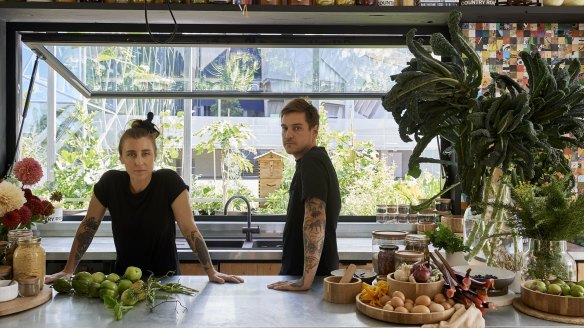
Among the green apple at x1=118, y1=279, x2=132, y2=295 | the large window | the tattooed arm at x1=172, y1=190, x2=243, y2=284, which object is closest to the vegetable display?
the green apple at x1=118, y1=279, x2=132, y2=295

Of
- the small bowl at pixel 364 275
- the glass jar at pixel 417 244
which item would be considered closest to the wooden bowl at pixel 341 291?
the small bowl at pixel 364 275

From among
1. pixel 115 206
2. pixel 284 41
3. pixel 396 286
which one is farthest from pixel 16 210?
pixel 284 41

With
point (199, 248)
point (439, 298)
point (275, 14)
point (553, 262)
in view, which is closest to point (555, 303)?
point (553, 262)

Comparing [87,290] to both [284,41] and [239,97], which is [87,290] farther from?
[284,41]

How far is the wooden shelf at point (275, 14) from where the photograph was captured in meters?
3.58

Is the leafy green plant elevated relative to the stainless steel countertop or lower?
elevated

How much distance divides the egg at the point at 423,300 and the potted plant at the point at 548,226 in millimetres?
515

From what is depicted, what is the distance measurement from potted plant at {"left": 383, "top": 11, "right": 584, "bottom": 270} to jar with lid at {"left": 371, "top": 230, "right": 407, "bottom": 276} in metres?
0.29

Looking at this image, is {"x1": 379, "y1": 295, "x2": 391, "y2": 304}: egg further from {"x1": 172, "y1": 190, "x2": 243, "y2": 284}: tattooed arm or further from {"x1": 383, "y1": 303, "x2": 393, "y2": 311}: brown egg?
{"x1": 172, "y1": 190, "x2": 243, "y2": 284}: tattooed arm

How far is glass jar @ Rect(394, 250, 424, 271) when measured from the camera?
7.57 feet

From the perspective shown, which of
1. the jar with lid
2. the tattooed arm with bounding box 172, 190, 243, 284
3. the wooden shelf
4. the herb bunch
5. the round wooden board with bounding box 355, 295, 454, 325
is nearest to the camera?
the round wooden board with bounding box 355, 295, 454, 325

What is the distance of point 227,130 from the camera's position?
14.4 ft

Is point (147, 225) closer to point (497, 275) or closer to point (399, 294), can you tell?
point (399, 294)

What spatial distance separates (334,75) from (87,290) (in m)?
2.39
